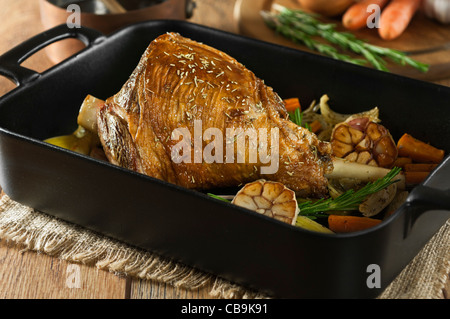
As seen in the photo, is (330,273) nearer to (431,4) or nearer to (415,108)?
(415,108)

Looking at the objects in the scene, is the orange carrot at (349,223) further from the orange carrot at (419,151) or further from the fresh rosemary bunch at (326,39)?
the fresh rosemary bunch at (326,39)

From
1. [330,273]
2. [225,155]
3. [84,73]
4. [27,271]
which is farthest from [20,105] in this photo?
[330,273]

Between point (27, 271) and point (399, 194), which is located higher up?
point (399, 194)

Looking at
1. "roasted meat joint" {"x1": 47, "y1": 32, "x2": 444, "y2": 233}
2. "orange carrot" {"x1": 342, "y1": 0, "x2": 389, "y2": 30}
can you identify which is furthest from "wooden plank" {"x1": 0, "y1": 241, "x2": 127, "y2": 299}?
"orange carrot" {"x1": 342, "y1": 0, "x2": 389, "y2": 30}

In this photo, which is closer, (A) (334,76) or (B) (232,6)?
(A) (334,76)

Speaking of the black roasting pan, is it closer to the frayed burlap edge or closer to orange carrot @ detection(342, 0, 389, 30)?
the frayed burlap edge

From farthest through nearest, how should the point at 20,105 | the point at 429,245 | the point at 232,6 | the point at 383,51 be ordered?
1. the point at 232,6
2. the point at 383,51
3. the point at 20,105
4. the point at 429,245

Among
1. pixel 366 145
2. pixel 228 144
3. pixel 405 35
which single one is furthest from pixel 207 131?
pixel 405 35
